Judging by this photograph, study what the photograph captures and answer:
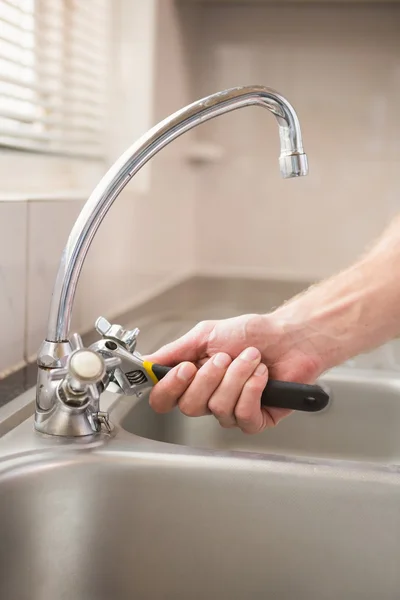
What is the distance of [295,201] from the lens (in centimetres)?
177

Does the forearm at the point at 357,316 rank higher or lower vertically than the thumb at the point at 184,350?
higher

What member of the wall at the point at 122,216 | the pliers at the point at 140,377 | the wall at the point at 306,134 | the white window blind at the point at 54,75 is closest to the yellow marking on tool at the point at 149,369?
the pliers at the point at 140,377

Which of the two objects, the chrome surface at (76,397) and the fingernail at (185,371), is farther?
the fingernail at (185,371)

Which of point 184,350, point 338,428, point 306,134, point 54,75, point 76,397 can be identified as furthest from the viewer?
point 306,134

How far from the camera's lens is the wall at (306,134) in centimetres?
172

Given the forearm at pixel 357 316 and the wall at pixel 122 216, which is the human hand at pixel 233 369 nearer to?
the forearm at pixel 357 316

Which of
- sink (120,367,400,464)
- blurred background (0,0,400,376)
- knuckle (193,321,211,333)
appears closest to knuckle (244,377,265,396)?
knuckle (193,321,211,333)

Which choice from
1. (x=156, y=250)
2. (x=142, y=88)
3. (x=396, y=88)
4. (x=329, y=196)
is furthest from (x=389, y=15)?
(x=156, y=250)

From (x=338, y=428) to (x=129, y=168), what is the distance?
0.48 metres

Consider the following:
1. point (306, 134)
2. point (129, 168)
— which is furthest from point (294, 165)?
point (306, 134)

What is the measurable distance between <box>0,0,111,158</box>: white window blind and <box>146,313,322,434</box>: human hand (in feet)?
1.28

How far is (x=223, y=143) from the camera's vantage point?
70.3 inches

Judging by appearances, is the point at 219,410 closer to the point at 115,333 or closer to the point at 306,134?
the point at 115,333

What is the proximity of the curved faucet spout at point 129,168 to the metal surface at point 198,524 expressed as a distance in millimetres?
100
